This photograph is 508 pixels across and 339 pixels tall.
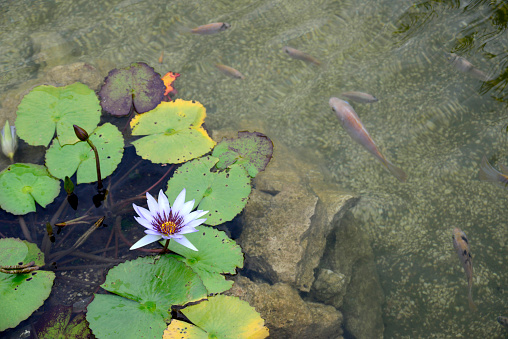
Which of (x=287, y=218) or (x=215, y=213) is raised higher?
(x=215, y=213)

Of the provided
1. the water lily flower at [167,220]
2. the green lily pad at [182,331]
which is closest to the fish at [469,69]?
the water lily flower at [167,220]

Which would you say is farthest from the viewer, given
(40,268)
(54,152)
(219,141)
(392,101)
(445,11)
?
(445,11)

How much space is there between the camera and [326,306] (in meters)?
2.08

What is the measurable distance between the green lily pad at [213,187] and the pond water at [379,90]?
667 mm

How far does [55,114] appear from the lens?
228 cm

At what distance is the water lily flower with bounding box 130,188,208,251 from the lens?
1601 millimetres

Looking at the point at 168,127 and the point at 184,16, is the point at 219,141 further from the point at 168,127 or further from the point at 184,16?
the point at 184,16

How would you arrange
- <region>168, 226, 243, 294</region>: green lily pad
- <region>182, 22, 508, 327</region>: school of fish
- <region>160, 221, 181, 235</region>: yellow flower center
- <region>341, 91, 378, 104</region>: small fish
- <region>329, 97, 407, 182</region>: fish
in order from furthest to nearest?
<region>341, 91, 378, 104</region>: small fish
<region>329, 97, 407, 182</region>: fish
<region>182, 22, 508, 327</region>: school of fish
<region>168, 226, 243, 294</region>: green lily pad
<region>160, 221, 181, 235</region>: yellow flower center

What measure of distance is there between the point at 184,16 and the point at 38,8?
145 centimetres

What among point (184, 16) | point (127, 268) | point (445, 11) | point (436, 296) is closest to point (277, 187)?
point (127, 268)

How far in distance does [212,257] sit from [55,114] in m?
1.44

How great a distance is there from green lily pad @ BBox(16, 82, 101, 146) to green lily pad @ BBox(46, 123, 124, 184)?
7cm

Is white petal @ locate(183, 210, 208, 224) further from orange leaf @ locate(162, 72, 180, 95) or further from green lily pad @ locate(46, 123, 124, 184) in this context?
orange leaf @ locate(162, 72, 180, 95)

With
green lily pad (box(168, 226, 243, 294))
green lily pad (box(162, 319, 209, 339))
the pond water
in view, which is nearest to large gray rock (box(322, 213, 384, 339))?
the pond water
